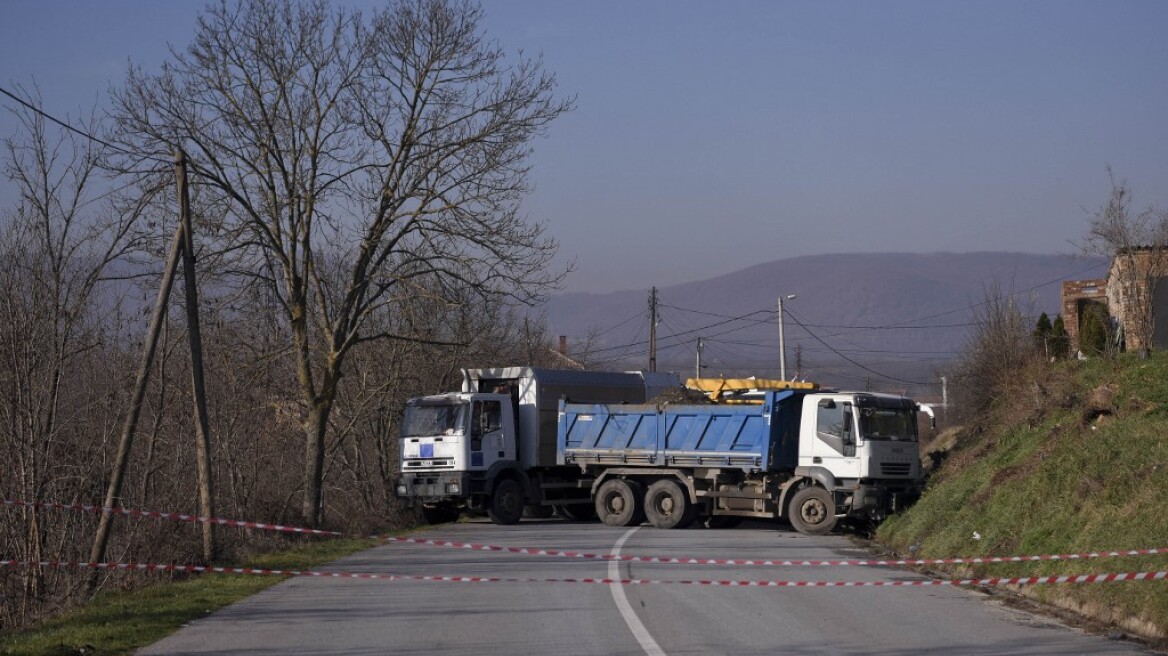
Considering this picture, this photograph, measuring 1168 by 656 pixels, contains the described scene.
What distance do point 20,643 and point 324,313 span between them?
1540cm

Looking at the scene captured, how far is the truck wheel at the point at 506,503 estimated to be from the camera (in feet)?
94.1

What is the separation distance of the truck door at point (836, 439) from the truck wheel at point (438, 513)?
9.24 metres

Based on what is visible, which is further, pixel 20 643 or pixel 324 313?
pixel 324 313

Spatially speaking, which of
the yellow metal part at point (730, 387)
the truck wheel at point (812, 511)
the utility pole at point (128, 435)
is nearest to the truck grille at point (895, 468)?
the truck wheel at point (812, 511)

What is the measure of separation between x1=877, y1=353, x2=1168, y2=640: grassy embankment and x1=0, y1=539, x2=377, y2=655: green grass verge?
9.05 metres

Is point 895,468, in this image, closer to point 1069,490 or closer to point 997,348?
point 997,348

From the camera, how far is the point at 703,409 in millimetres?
26844

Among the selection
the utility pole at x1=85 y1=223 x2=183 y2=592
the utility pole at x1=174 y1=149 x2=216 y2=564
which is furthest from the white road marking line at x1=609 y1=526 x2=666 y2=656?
the utility pole at x1=85 y1=223 x2=183 y2=592

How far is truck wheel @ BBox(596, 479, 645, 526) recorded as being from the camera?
2805 centimetres

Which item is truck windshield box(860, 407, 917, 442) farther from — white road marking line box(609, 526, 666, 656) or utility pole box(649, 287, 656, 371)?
utility pole box(649, 287, 656, 371)

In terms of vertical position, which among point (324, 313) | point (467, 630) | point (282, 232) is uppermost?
point (282, 232)

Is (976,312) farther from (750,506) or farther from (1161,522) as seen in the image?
(1161,522)

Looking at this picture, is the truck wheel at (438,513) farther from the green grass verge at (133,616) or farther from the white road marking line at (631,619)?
the white road marking line at (631,619)

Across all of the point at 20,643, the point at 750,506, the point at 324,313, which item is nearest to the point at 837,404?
the point at 750,506
